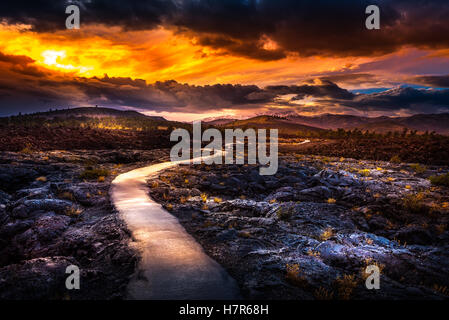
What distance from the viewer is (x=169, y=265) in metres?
6.48

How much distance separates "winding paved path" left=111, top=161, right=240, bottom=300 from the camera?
5383 mm

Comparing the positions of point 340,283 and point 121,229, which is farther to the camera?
point 121,229

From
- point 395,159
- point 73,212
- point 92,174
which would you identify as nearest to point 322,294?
point 73,212

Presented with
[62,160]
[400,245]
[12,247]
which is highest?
[62,160]

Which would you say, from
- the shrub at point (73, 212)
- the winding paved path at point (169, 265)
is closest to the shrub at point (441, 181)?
the winding paved path at point (169, 265)

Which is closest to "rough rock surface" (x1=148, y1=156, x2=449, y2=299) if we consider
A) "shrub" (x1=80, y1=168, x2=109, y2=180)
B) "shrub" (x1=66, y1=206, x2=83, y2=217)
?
"shrub" (x1=66, y1=206, x2=83, y2=217)

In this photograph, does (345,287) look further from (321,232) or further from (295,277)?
(321,232)

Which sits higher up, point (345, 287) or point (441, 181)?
point (441, 181)

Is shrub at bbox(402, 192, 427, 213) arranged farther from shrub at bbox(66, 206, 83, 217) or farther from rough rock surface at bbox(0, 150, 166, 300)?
shrub at bbox(66, 206, 83, 217)

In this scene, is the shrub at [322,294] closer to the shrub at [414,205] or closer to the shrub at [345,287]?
the shrub at [345,287]
